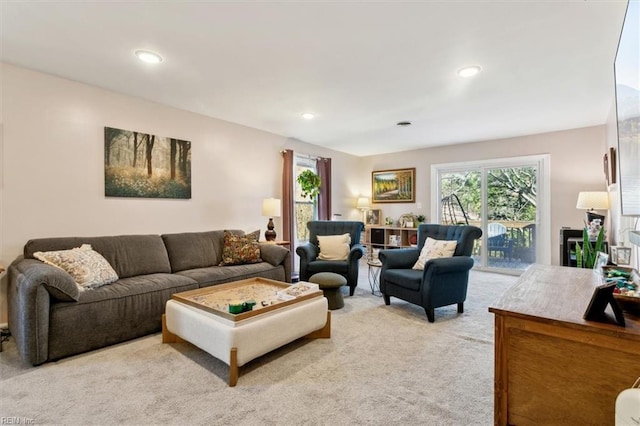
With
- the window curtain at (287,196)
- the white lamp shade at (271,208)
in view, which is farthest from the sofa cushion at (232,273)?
the window curtain at (287,196)

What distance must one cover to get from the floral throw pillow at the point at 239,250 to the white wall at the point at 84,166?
21.1 inches

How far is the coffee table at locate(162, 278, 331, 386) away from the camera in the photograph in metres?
1.98

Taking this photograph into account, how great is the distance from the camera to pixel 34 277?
2129mm

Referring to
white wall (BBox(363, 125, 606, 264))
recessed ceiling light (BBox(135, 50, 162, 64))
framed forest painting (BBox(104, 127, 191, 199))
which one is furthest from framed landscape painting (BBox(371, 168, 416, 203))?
recessed ceiling light (BBox(135, 50, 162, 64))

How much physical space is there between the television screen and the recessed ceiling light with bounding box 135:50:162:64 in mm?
2956

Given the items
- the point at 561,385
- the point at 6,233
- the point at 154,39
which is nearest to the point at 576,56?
the point at 561,385

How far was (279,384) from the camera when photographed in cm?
195

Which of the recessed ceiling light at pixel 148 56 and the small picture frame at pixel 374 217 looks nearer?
the recessed ceiling light at pixel 148 56

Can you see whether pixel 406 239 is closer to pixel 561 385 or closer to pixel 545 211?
pixel 545 211

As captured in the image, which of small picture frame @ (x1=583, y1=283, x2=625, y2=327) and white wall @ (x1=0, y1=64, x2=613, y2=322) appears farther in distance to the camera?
white wall @ (x1=0, y1=64, x2=613, y2=322)

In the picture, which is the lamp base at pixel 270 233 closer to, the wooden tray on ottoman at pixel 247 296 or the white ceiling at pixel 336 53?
the wooden tray on ottoman at pixel 247 296

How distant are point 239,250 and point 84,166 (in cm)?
177

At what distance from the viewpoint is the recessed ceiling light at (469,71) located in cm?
272

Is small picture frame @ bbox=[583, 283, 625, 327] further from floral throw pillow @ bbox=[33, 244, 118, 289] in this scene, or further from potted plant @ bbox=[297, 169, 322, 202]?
potted plant @ bbox=[297, 169, 322, 202]
